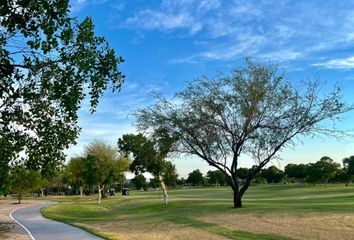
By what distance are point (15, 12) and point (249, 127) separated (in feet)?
82.3

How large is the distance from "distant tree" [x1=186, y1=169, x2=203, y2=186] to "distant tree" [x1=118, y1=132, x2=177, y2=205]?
371ft

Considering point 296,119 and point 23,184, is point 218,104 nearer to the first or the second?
point 296,119

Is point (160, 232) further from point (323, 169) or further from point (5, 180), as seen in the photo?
point (323, 169)

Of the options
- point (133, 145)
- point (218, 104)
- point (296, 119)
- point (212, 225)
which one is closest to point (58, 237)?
point (212, 225)

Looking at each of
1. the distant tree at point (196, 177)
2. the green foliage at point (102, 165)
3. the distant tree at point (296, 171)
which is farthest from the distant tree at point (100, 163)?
the distant tree at point (196, 177)

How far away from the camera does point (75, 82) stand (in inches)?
359

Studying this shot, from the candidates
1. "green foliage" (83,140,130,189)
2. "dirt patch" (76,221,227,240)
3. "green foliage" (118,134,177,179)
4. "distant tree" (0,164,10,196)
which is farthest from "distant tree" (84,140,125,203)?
"distant tree" (0,164,10,196)

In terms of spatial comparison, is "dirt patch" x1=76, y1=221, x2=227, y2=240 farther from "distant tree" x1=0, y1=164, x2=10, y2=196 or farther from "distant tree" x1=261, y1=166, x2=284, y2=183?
"distant tree" x1=261, y1=166, x2=284, y2=183

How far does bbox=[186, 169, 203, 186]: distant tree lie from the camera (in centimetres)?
15912

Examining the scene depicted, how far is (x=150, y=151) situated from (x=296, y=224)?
56.7 feet

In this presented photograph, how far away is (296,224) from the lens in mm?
22328

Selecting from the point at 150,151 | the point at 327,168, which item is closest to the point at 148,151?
the point at 150,151

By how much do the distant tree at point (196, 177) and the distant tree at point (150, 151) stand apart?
113m

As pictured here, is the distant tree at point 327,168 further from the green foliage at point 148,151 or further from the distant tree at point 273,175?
the green foliage at point 148,151
